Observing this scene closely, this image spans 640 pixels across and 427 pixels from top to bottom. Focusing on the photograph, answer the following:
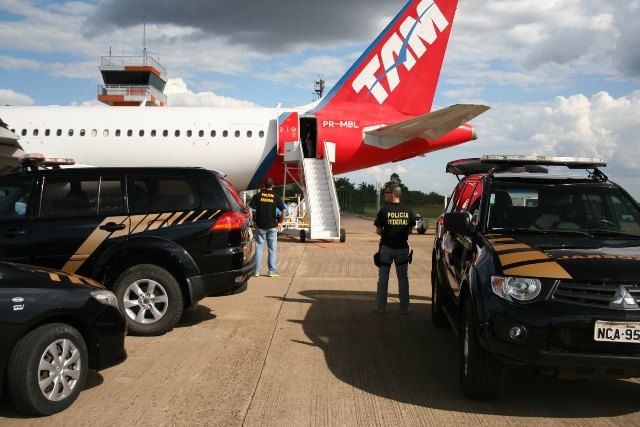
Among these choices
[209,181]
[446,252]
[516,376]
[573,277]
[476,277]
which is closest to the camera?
[573,277]

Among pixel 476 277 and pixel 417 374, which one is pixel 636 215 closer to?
pixel 476 277

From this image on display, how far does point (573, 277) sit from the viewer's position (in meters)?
4.42

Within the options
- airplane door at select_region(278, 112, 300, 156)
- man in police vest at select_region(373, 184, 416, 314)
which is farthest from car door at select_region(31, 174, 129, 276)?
airplane door at select_region(278, 112, 300, 156)

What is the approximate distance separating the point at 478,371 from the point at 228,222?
11.5 ft

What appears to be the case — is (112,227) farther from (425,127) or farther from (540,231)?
(425,127)

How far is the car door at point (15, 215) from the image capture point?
6.75m

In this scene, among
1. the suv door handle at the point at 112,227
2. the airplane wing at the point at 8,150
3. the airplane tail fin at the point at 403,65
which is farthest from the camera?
the airplane tail fin at the point at 403,65

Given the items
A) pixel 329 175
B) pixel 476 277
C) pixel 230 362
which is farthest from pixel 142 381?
pixel 329 175

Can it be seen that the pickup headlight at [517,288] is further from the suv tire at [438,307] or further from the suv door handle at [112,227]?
the suv door handle at [112,227]

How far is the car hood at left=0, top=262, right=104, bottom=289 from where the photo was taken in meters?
4.55

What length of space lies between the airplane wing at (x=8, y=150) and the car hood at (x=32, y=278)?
12142 mm

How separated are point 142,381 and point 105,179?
2.78 metres

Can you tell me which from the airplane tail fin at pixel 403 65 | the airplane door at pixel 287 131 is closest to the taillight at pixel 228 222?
the airplane door at pixel 287 131

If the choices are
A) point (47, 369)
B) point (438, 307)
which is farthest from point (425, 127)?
point (47, 369)
